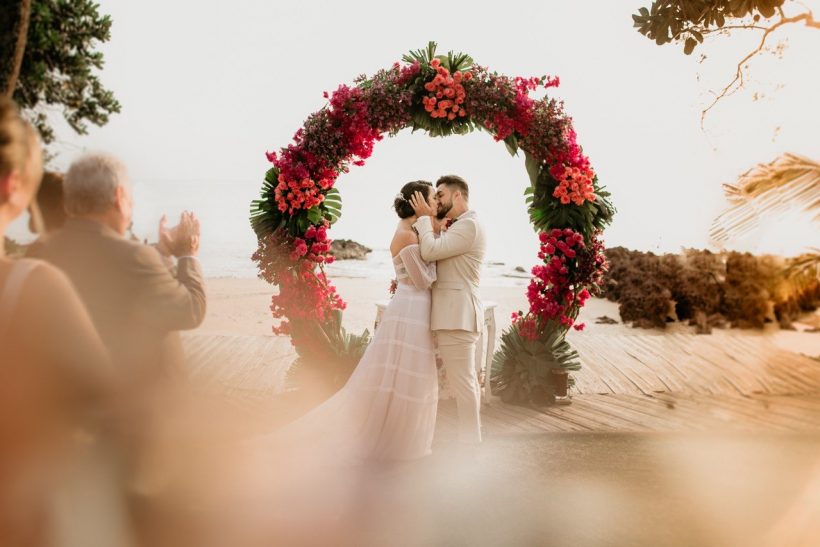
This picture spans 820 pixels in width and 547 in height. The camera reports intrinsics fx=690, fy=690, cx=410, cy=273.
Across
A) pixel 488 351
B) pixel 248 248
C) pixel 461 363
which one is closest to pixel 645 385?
pixel 488 351

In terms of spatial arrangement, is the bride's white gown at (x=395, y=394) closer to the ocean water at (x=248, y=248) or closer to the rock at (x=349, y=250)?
the ocean water at (x=248, y=248)

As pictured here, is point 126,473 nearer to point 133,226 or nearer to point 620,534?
point 133,226

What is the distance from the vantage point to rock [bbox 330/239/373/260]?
29.3 m

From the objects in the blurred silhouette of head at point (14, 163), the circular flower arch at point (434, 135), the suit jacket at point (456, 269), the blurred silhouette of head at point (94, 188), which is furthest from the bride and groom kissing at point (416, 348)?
the blurred silhouette of head at point (14, 163)

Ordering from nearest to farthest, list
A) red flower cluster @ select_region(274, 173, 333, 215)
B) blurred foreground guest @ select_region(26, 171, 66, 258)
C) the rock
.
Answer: blurred foreground guest @ select_region(26, 171, 66, 258)
red flower cluster @ select_region(274, 173, 333, 215)
the rock

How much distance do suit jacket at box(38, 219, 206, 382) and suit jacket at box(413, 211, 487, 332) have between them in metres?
2.66

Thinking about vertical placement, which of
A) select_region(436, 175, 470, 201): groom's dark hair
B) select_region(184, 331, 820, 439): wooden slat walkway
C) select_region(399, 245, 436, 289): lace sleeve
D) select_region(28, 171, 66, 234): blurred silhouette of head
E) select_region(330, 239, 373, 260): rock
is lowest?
select_region(184, 331, 820, 439): wooden slat walkway

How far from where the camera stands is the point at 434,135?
7.20 metres

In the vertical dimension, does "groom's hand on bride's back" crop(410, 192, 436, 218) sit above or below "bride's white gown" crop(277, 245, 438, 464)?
above

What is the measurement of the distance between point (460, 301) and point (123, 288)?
9.84ft

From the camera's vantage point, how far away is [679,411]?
6.77 metres

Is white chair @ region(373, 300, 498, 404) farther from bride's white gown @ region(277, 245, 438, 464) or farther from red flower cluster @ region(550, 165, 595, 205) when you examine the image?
bride's white gown @ region(277, 245, 438, 464)

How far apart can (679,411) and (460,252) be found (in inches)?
126

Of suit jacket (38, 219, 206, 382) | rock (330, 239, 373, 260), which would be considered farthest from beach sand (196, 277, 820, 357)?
rock (330, 239, 373, 260)
